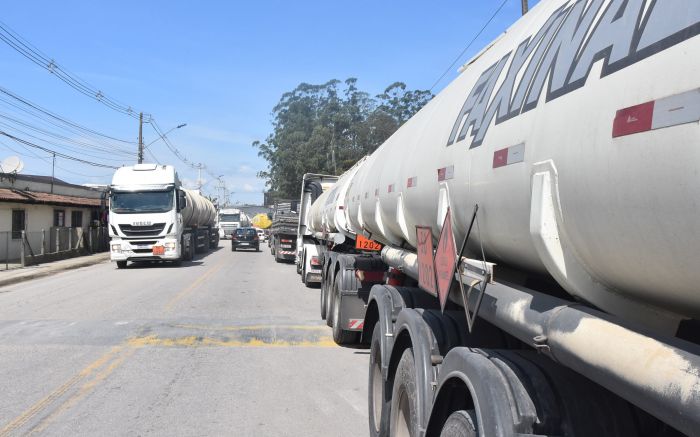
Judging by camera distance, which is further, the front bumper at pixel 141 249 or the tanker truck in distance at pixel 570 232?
the front bumper at pixel 141 249

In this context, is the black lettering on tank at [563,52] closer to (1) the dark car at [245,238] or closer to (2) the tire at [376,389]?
(2) the tire at [376,389]

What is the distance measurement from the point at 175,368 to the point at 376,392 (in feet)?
11.1

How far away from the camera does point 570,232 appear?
2.10 metres

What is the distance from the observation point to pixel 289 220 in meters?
25.4

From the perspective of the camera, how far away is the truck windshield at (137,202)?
22047 millimetres

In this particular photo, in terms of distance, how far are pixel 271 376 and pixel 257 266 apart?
17.9 m

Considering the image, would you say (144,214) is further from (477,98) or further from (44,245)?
(477,98)

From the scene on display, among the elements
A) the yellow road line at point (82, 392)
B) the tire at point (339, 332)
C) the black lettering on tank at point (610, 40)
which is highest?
the black lettering on tank at point (610, 40)

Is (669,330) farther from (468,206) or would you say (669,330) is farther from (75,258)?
(75,258)

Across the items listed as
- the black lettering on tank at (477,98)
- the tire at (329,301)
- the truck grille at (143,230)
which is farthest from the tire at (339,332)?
the truck grille at (143,230)

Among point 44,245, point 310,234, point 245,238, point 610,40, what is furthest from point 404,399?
point 245,238

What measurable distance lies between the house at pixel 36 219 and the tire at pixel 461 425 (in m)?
23.2

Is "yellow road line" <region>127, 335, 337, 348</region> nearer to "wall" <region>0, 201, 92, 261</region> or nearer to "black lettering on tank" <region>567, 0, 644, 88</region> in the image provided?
"black lettering on tank" <region>567, 0, 644, 88</region>

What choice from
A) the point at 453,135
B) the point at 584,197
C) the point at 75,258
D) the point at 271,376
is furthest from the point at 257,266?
the point at 584,197
